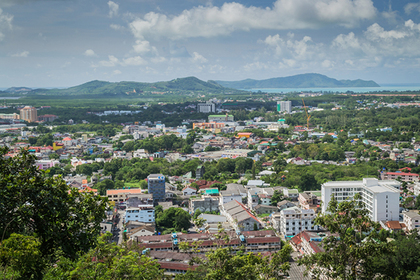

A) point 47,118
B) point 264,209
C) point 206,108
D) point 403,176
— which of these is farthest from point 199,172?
point 206,108

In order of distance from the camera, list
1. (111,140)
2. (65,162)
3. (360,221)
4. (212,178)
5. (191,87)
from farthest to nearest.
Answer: (191,87) < (111,140) < (65,162) < (212,178) < (360,221)

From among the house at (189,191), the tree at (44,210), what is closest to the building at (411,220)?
the house at (189,191)

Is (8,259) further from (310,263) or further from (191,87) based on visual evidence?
(191,87)

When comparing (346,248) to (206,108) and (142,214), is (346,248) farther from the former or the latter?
(206,108)

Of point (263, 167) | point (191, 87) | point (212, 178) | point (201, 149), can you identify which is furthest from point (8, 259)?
point (191, 87)

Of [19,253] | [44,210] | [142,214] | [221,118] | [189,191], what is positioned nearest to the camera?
[19,253]

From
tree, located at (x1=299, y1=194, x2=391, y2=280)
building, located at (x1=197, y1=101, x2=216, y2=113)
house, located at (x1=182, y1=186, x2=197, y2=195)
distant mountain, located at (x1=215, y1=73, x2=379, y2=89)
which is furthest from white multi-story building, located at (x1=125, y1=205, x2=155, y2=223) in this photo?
distant mountain, located at (x1=215, y1=73, x2=379, y2=89)

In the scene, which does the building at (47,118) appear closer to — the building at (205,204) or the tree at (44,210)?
the building at (205,204)
